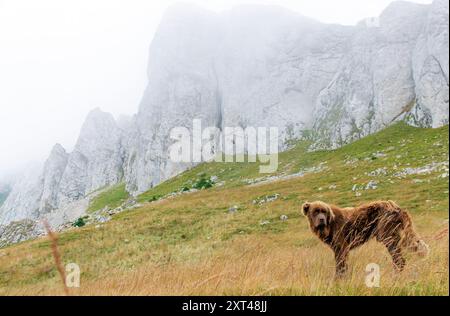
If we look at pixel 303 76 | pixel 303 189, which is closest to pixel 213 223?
pixel 303 189

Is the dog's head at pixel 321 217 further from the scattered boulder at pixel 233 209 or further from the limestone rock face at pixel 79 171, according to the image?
the limestone rock face at pixel 79 171

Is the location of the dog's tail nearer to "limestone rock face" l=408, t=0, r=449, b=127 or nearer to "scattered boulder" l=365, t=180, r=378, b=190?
"scattered boulder" l=365, t=180, r=378, b=190

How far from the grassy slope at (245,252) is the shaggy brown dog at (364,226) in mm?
259

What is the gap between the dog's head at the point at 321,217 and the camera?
8445mm

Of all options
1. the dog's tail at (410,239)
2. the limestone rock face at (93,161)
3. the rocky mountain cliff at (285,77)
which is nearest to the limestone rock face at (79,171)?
the limestone rock face at (93,161)

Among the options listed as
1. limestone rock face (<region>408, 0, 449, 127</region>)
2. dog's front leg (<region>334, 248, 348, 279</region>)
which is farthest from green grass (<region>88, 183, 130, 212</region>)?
dog's front leg (<region>334, 248, 348, 279</region>)

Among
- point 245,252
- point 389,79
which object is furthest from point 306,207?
point 389,79

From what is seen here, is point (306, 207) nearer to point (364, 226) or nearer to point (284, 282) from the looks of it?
point (364, 226)

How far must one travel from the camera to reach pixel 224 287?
438cm

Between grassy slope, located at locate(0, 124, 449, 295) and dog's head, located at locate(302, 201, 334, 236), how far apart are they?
1.50 ft

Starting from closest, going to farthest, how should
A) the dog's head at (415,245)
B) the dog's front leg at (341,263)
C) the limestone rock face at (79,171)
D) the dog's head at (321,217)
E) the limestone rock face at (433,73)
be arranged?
the dog's front leg at (341,263) → the dog's head at (415,245) → the dog's head at (321,217) → the limestone rock face at (433,73) → the limestone rock face at (79,171)

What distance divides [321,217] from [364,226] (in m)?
0.90

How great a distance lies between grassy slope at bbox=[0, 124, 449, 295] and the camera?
4.64m
